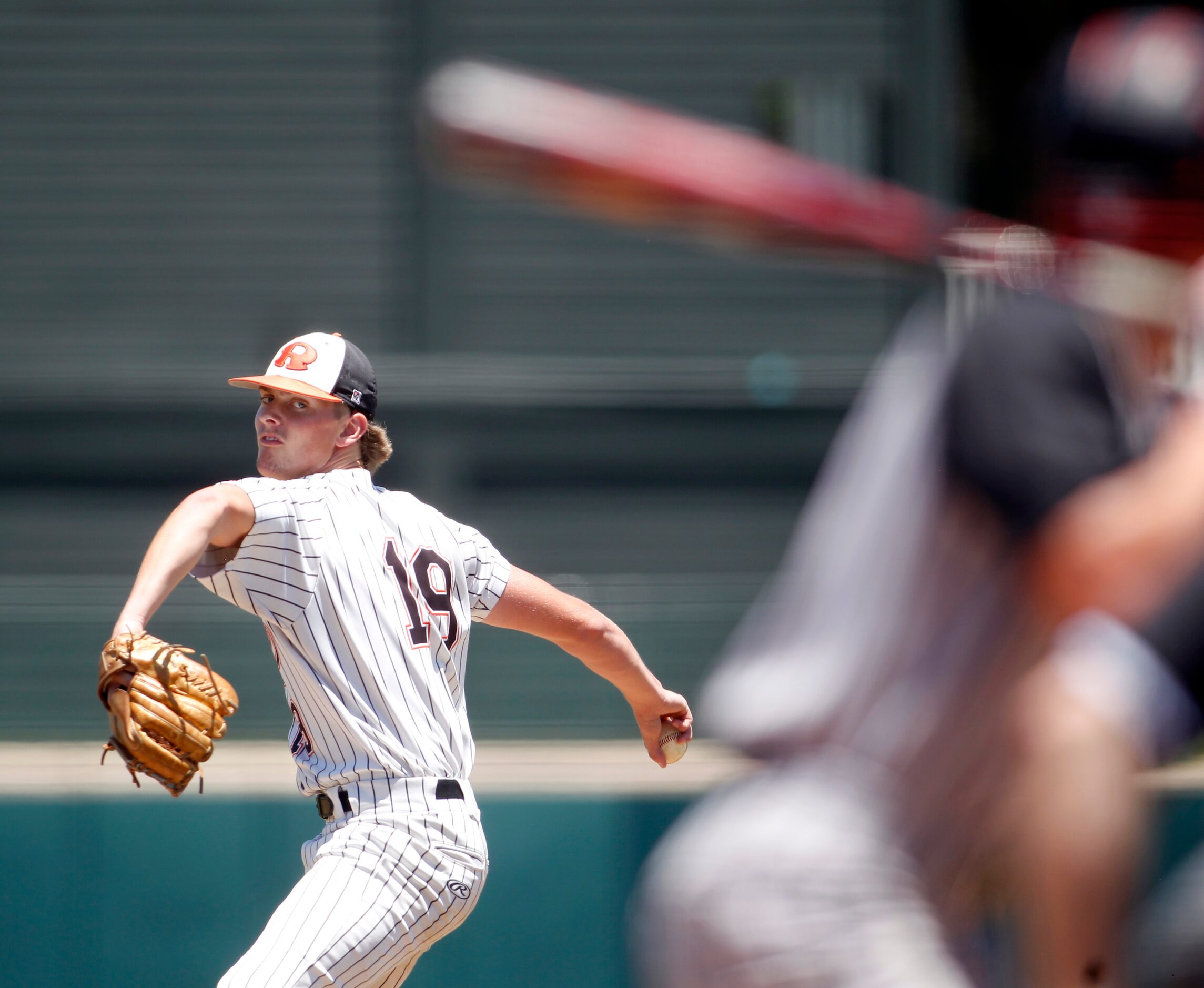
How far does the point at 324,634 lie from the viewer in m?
3.36

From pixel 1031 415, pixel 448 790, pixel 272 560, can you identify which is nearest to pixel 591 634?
pixel 448 790

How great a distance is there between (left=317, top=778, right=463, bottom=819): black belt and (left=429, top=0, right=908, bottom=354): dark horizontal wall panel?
603 cm

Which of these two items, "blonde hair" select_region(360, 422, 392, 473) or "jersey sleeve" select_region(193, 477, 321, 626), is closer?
"jersey sleeve" select_region(193, 477, 321, 626)

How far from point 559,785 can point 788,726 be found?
3616 millimetres

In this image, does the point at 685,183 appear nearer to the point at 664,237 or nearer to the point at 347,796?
the point at 347,796

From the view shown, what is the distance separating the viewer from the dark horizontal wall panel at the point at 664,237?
30.5ft

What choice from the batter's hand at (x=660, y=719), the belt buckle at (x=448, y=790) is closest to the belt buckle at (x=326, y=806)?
the belt buckle at (x=448, y=790)

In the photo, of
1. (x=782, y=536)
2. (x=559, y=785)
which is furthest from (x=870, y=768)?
(x=782, y=536)

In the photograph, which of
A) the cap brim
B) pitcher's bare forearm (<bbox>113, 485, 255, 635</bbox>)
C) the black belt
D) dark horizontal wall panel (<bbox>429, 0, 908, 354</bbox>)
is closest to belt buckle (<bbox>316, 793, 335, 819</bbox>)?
the black belt

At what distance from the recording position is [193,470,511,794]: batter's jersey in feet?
10.9

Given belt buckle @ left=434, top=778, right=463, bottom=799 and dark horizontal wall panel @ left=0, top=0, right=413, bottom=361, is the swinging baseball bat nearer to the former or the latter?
belt buckle @ left=434, top=778, right=463, bottom=799

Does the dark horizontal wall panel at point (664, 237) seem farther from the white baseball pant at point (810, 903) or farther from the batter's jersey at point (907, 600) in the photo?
the white baseball pant at point (810, 903)

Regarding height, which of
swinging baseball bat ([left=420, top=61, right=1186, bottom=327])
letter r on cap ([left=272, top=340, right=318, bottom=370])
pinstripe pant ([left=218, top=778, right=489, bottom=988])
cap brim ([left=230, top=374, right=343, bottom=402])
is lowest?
pinstripe pant ([left=218, top=778, right=489, bottom=988])

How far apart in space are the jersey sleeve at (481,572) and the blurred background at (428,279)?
521 cm
